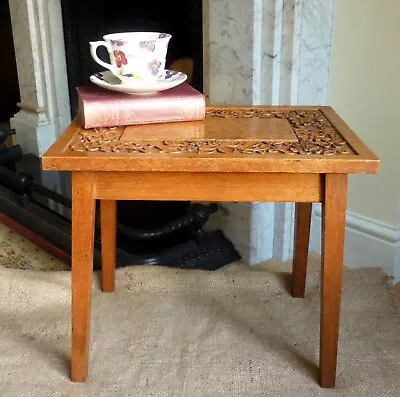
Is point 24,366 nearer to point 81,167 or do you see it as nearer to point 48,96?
point 81,167

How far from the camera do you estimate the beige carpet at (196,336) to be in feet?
2.76

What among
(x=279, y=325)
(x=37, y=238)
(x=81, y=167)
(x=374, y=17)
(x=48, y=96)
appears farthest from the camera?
(x=48, y=96)

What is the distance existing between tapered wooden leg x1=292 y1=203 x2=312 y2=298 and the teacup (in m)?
0.35

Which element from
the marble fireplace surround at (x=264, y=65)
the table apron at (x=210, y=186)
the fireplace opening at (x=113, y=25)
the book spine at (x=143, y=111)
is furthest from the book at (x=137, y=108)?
the fireplace opening at (x=113, y=25)

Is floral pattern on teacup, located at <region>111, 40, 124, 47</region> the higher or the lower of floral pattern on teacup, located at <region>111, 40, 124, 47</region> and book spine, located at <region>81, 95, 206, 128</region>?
the higher

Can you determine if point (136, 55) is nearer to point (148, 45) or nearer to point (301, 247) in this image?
point (148, 45)

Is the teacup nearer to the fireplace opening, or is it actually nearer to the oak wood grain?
the oak wood grain

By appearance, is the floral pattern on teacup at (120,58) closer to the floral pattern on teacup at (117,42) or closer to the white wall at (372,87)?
the floral pattern on teacup at (117,42)

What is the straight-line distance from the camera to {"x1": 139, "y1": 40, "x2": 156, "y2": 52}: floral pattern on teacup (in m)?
0.83

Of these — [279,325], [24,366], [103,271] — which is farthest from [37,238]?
[279,325]

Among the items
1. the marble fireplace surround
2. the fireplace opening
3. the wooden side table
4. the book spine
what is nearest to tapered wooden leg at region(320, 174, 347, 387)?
the wooden side table

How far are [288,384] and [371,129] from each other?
1.82 feet

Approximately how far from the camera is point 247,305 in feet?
3.46

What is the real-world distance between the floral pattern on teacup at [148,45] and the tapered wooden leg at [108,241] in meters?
0.30
